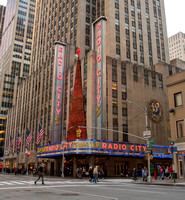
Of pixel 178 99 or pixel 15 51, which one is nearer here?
pixel 178 99

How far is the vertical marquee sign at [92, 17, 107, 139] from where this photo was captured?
46312 mm

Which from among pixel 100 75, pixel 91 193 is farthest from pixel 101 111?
pixel 91 193

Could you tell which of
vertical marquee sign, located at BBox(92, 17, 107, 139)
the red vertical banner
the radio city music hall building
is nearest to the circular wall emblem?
the radio city music hall building

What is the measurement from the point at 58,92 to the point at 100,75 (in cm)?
1406

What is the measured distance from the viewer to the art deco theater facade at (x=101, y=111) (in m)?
45.0

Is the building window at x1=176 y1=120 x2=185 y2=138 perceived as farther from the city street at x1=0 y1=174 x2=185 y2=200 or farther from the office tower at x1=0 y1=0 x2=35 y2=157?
the office tower at x1=0 y1=0 x2=35 y2=157

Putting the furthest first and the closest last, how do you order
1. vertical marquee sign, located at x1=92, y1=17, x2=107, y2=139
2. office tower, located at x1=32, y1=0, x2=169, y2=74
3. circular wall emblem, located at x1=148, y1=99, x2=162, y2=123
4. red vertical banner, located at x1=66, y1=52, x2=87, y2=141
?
office tower, located at x1=32, y1=0, x2=169, y2=74 < circular wall emblem, located at x1=148, y1=99, x2=162, y2=123 < vertical marquee sign, located at x1=92, y1=17, x2=107, y2=139 < red vertical banner, located at x1=66, y1=52, x2=87, y2=141

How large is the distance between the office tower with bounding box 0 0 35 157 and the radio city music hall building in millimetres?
61419

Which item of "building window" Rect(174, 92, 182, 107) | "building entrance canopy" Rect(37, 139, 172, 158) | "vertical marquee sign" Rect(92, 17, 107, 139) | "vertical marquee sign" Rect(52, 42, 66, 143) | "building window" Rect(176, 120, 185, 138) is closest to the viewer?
"building window" Rect(176, 120, 185, 138)

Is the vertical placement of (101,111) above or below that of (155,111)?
below

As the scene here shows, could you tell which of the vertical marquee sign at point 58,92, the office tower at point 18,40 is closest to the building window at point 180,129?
the vertical marquee sign at point 58,92

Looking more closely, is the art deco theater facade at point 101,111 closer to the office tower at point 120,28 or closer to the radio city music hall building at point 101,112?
the radio city music hall building at point 101,112

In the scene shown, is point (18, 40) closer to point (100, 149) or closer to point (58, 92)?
point (58, 92)

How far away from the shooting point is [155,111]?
55469 millimetres
